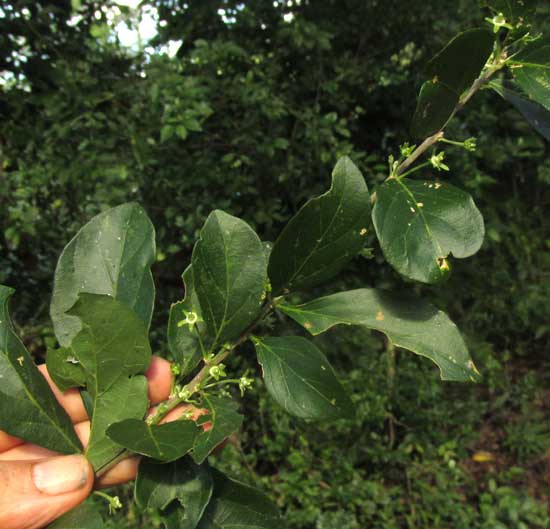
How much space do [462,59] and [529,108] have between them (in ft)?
0.70

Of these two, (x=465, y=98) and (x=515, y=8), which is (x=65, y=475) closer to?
(x=465, y=98)

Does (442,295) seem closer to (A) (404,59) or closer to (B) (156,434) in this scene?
(A) (404,59)

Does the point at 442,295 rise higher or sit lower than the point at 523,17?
lower

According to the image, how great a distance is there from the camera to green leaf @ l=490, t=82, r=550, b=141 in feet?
2.73

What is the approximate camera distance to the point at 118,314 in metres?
0.74

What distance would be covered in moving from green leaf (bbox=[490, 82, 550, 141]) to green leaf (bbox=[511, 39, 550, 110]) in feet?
0.22

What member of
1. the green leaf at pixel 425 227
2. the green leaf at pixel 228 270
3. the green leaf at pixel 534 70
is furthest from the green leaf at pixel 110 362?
the green leaf at pixel 534 70

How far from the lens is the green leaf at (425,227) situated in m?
0.69

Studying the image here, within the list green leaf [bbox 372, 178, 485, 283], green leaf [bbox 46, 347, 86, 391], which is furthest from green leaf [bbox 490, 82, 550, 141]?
green leaf [bbox 46, 347, 86, 391]

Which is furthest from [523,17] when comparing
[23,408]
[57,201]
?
[57,201]

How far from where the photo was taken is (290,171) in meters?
2.31

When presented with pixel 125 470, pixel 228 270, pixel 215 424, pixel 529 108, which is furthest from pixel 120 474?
pixel 529 108

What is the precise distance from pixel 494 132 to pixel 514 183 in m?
0.39

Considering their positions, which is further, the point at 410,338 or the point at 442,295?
the point at 442,295
